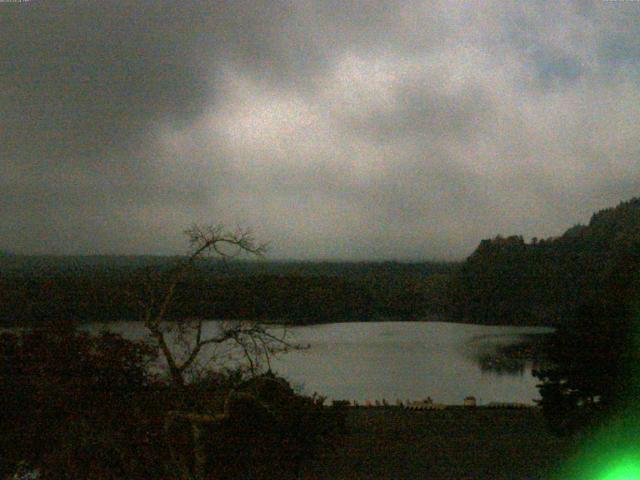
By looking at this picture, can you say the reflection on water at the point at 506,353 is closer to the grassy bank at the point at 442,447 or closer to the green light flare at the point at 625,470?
the grassy bank at the point at 442,447

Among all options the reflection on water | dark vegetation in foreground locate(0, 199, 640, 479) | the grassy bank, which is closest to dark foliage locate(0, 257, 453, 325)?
dark vegetation in foreground locate(0, 199, 640, 479)

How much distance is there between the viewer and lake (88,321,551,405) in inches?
866

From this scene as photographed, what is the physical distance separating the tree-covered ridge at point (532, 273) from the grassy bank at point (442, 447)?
28.1 meters

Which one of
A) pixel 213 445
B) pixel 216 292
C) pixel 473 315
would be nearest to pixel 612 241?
pixel 473 315

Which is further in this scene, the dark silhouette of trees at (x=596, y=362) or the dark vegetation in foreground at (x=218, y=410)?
the dark silhouette of trees at (x=596, y=362)

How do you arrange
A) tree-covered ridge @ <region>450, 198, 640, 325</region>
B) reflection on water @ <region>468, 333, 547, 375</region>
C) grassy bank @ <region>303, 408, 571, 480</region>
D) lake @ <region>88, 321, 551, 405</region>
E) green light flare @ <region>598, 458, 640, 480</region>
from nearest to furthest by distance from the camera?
1. green light flare @ <region>598, 458, 640, 480</region>
2. grassy bank @ <region>303, 408, 571, 480</region>
3. lake @ <region>88, 321, 551, 405</region>
4. reflection on water @ <region>468, 333, 547, 375</region>
5. tree-covered ridge @ <region>450, 198, 640, 325</region>

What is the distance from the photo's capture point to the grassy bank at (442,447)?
10781 millimetres

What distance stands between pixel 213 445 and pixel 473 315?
4093 cm

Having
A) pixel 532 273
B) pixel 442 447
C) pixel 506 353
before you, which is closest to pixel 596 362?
pixel 442 447

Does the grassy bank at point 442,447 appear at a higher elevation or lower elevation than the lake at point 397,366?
higher

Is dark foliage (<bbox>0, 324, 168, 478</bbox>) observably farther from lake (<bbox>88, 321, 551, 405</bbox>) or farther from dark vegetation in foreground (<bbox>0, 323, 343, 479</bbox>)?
lake (<bbox>88, 321, 551, 405</bbox>)

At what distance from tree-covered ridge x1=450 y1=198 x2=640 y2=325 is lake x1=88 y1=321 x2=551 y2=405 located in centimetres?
365

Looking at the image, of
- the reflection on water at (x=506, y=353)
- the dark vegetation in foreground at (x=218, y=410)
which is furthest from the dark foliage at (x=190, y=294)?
the reflection on water at (x=506, y=353)

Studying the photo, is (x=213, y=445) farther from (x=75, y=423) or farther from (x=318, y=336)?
(x=318, y=336)
